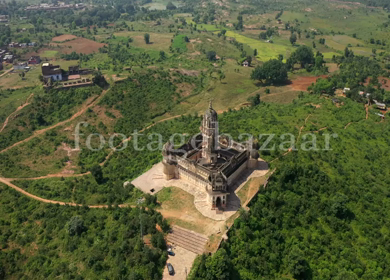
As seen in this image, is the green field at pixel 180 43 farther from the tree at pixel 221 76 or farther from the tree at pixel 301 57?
the tree at pixel 301 57

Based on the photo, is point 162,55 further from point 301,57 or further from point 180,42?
point 301,57

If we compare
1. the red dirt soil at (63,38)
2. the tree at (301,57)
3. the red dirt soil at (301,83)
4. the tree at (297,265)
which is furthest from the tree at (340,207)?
the red dirt soil at (63,38)

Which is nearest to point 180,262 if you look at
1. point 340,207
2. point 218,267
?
point 218,267

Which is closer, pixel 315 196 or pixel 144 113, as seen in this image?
pixel 315 196

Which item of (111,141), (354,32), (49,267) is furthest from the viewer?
(354,32)

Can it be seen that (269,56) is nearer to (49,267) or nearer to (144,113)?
(144,113)

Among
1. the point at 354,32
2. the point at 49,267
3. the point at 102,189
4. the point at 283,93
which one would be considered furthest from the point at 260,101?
the point at 354,32

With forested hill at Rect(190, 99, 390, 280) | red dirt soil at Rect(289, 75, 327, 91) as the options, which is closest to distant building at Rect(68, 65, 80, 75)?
red dirt soil at Rect(289, 75, 327, 91)
